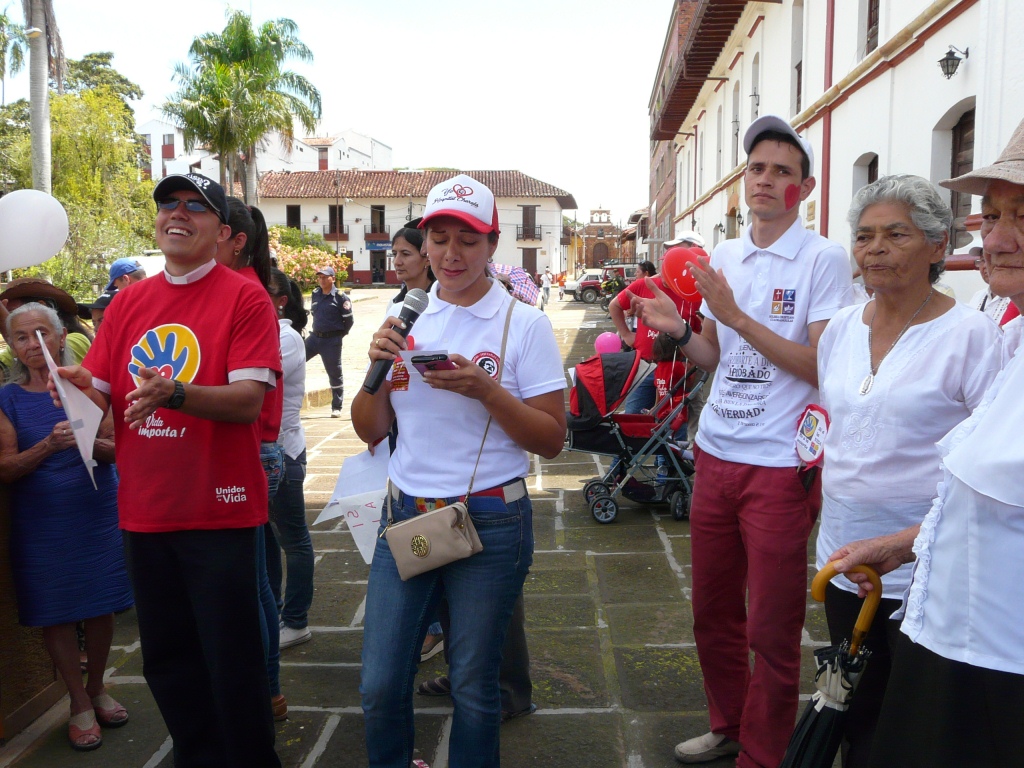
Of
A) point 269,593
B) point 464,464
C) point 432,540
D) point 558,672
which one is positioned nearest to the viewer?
point 432,540

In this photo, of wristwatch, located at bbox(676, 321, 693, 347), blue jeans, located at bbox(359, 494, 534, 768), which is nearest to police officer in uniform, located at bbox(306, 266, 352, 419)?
wristwatch, located at bbox(676, 321, 693, 347)

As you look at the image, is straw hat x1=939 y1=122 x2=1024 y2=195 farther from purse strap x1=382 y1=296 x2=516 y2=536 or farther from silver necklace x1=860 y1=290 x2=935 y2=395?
purse strap x1=382 y1=296 x2=516 y2=536

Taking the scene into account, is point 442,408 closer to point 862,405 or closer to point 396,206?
point 862,405

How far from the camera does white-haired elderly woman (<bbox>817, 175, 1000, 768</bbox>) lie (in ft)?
6.75

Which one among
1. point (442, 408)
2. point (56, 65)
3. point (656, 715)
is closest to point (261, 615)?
point (442, 408)

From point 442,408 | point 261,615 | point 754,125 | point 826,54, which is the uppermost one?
point 826,54

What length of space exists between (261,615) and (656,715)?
1.46 metres

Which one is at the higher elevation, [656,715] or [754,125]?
[754,125]

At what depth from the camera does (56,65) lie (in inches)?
780

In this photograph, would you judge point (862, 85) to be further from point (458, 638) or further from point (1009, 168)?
point (458, 638)

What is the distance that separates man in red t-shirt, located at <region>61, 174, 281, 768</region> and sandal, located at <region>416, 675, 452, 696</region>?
82 centimetres

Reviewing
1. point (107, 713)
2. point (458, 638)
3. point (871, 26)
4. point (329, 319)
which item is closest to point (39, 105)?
point (329, 319)

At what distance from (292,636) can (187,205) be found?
204 cm

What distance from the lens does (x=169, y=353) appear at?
260 cm
